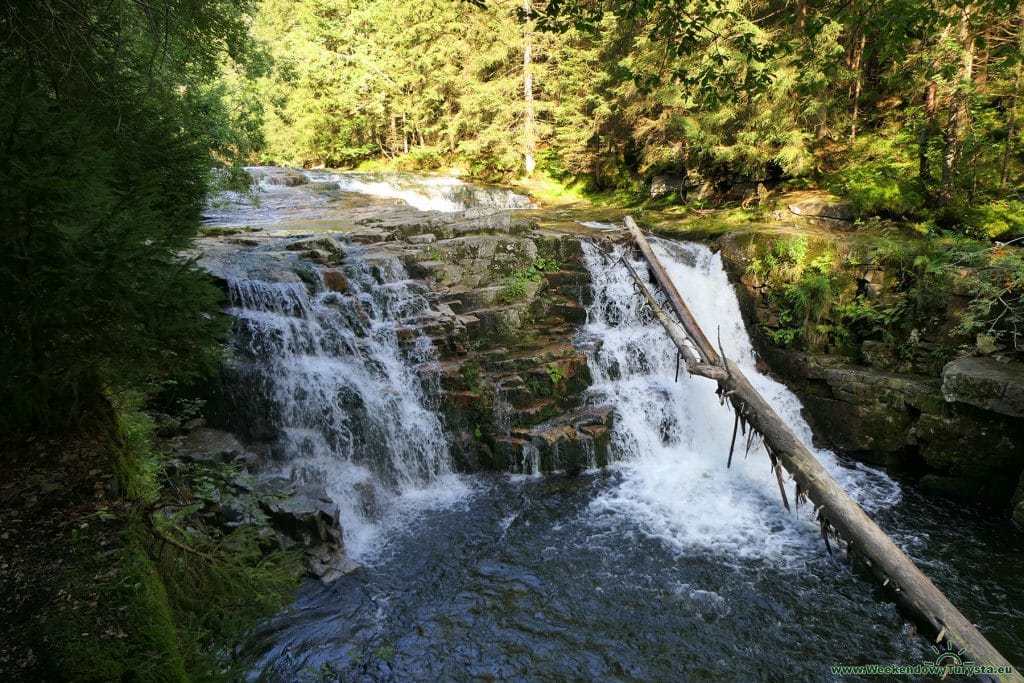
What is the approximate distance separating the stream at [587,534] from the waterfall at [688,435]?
0.13 ft

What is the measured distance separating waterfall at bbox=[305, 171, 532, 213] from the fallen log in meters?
11.6

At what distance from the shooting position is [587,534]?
24.9 feet

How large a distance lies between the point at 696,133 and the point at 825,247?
5.36 meters

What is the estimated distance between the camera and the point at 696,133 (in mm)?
14672

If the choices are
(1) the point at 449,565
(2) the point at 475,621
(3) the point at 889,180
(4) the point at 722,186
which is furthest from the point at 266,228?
(3) the point at 889,180

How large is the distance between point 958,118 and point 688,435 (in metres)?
8.49

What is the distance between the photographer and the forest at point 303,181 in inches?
109

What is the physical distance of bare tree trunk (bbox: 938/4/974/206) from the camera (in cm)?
994

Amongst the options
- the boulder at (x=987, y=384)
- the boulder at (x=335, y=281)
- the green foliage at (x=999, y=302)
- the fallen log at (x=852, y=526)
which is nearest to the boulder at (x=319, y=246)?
the boulder at (x=335, y=281)

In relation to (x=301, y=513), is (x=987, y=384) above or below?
above

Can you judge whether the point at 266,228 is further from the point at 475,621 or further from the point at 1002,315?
the point at 1002,315

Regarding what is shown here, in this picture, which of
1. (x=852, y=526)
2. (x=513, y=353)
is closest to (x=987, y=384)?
(x=852, y=526)

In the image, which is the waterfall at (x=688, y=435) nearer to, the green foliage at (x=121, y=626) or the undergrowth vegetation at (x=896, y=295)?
the undergrowth vegetation at (x=896, y=295)

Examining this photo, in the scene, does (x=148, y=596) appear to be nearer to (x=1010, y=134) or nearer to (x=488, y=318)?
(x=488, y=318)
